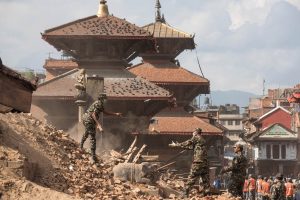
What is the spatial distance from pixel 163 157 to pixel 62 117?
226 inches

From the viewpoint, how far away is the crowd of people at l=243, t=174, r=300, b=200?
65.7ft

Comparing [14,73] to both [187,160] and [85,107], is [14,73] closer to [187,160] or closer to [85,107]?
[85,107]

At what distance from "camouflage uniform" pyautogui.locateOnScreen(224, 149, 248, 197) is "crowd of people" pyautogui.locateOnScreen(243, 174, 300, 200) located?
13.1ft

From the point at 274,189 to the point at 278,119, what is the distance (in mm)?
50377

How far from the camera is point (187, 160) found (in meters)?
Answer: 29.0

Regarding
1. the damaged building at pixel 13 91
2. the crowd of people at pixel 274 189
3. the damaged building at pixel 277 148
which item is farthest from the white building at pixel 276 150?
the damaged building at pixel 13 91

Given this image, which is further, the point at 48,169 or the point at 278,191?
the point at 278,191

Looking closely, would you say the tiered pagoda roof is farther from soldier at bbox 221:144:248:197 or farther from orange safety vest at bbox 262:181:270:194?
soldier at bbox 221:144:248:197

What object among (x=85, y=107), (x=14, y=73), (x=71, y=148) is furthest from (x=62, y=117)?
(x=14, y=73)

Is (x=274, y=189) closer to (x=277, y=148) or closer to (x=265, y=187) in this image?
(x=265, y=187)

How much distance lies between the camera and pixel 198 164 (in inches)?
619

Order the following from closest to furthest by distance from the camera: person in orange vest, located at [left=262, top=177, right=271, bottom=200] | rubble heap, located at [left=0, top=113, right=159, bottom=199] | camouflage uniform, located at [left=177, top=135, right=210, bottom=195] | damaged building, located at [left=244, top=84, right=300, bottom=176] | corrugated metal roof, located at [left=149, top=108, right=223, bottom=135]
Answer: rubble heap, located at [left=0, top=113, right=159, bottom=199] → camouflage uniform, located at [left=177, top=135, right=210, bottom=195] → person in orange vest, located at [left=262, top=177, right=271, bottom=200] → corrugated metal roof, located at [left=149, top=108, right=223, bottom=135] → damaged building, located at [left=244, top=84, right=300, bottom=176]

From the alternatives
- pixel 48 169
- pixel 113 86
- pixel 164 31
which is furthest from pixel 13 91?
pixel 164 31

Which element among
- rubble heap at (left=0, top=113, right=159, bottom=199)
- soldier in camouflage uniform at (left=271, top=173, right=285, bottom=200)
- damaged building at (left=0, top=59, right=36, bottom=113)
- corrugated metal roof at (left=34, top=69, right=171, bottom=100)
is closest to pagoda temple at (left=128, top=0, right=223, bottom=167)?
corrugated metal roof at (left=34, top=69, right=171, bottom=100)
